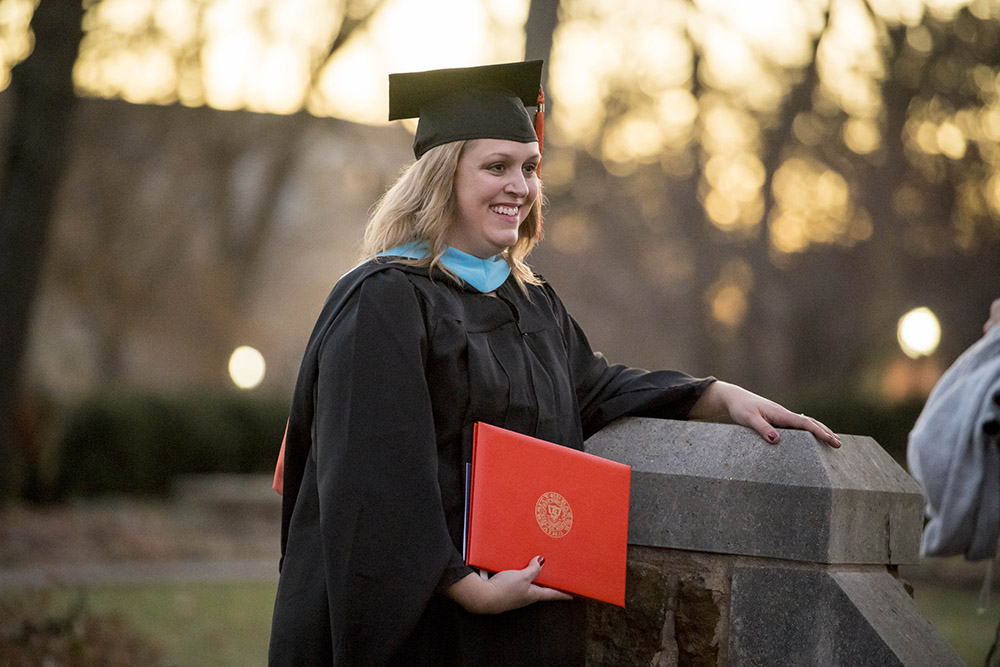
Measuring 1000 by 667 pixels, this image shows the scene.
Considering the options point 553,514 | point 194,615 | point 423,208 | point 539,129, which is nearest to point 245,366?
point 194,615

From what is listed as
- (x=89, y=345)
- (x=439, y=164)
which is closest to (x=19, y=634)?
(x=439, y=164)

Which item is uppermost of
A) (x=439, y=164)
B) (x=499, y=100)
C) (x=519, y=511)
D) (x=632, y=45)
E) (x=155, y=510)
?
(x=632, y=45)

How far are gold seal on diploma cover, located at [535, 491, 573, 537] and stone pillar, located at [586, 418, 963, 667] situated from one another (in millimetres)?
378

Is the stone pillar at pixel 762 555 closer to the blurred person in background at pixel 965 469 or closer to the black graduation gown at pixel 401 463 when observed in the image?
the black graduation gown at pixel 401 463

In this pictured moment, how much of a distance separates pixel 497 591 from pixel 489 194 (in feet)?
3.42

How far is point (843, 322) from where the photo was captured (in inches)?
718

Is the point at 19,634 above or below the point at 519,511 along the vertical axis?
below

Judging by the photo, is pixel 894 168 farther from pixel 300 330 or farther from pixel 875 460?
pixel 300 330

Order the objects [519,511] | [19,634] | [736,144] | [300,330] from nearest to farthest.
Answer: [519,511] → [19,634] → [736,144] → [300,330]

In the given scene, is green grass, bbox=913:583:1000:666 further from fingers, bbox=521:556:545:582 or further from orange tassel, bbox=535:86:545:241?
fingers, bbox=521:556:545:582

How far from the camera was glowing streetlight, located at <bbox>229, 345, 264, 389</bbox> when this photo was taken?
22.1 metres

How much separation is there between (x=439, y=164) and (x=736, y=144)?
14898mm

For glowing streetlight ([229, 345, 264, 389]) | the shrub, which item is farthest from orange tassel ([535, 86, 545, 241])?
glowing streetlight ([229, 345, 264, 389])

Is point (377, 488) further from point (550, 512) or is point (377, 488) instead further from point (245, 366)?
point (245, 366)
